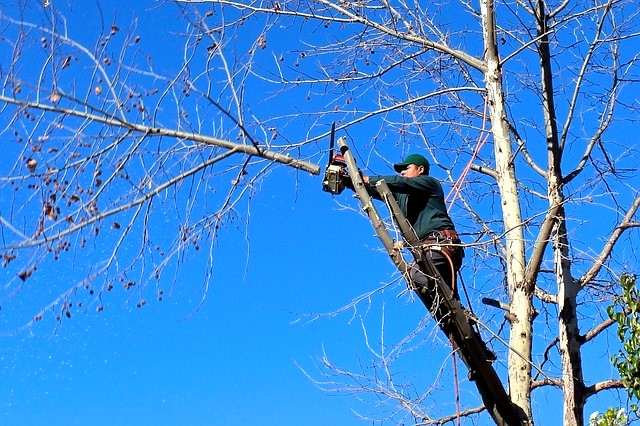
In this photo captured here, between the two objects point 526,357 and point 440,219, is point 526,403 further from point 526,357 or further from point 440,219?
point 440,219

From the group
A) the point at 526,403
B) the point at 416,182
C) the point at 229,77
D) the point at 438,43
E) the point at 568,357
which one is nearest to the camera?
the point at 229,77

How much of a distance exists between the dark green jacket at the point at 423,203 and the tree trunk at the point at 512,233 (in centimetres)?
73

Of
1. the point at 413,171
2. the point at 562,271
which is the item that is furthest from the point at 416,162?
the point at 562,271

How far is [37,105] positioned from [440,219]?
284 centimetres

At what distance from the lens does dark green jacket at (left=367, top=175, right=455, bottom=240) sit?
250 inches

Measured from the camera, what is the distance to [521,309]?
731cm

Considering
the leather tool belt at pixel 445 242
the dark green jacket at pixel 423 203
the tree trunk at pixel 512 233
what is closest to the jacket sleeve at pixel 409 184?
the dark green jacket at pixel 423 203

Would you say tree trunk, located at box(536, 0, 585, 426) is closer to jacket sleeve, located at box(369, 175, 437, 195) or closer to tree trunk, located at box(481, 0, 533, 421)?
tree trunk, located at box(481, 0, 533, 421)

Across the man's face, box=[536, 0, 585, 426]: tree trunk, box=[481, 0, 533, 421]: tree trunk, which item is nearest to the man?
the man's face

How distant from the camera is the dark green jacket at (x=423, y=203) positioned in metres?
6.34

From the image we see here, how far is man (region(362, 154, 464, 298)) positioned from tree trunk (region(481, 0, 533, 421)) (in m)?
0.70

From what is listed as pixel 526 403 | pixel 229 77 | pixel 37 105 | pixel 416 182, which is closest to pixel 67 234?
pixel 37 105

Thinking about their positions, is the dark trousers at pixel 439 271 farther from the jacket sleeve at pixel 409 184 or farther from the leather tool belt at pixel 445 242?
the jacket sleeve at pixel 409 184

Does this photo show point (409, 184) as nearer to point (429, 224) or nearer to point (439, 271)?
point (429, 224)
